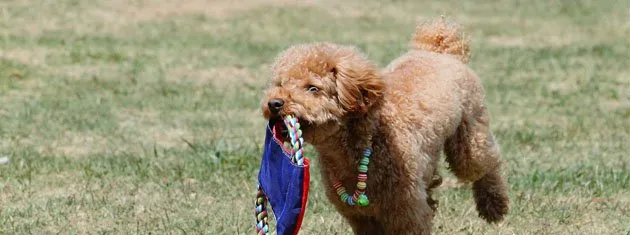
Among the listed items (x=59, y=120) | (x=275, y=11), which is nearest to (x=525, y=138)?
(x=59, y=120)

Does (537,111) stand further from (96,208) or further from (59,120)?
(96,208)

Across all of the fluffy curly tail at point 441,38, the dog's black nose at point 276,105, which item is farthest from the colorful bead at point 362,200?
the fluffy curly tail at point 441,38

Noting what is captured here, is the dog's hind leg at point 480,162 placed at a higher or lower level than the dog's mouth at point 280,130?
lower

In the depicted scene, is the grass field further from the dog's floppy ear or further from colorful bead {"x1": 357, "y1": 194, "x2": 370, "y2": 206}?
the dog's floppy ear

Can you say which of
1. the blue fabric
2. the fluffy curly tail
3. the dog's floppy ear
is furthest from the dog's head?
the fluffy curly tail

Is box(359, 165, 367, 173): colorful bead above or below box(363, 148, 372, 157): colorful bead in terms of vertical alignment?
below

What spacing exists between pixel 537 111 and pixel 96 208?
543 cm

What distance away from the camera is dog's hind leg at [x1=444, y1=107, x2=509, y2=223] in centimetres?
618

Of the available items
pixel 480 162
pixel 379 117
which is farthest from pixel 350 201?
pixel 480 162

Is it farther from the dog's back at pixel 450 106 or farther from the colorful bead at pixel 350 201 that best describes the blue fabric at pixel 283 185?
the dog's back at pixel 450 106

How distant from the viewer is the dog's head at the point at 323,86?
15.2ft

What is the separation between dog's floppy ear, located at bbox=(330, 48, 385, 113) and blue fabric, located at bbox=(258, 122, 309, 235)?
0.37 meters

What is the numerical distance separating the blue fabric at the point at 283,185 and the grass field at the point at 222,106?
133cm

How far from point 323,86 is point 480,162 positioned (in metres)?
1.86
